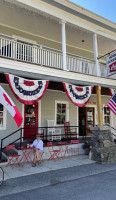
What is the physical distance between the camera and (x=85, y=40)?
36.0 ft

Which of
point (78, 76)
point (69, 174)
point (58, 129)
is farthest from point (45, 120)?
point (69, 174)

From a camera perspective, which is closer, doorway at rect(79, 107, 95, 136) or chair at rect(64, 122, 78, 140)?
chair at rect(64, 122, 78, 140)

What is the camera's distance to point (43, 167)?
6.55m

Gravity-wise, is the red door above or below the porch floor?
above

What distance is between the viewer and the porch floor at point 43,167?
5.79 metres

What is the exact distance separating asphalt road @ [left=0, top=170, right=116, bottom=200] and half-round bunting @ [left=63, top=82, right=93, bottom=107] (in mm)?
3379

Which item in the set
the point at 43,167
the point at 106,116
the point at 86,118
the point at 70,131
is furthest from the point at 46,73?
the point at 106,116

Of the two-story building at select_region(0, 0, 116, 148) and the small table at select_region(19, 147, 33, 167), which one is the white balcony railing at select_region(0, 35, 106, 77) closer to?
the two-story building at select_region(0, 0, 116, 148)

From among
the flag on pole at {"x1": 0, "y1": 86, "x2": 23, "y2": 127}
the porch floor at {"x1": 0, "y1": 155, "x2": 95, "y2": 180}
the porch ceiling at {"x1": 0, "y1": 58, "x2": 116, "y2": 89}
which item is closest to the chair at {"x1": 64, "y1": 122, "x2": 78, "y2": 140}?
the porch floor at {"x1": 0, "y1": 155, "x2": 95, "y2": 180}

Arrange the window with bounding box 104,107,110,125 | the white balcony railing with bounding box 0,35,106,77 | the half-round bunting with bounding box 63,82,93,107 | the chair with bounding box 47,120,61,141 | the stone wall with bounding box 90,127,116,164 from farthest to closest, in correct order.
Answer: the window with bounding box 104,107,110,125 < the chair with bounding box 47,120,61,141 < the half-round bunting with bounding box 63,82,93,107 < the stone wall with bounding box 90,127,116,164 < the white balcony railing with bounding box 0,35,106,77

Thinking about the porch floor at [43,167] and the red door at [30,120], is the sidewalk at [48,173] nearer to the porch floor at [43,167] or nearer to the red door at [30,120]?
the porch floor at [43,167]

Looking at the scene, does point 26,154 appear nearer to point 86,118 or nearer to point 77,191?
point 77,191

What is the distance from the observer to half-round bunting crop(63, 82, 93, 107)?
7.71m

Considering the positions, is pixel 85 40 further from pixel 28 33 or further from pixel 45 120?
pixel 45 120
